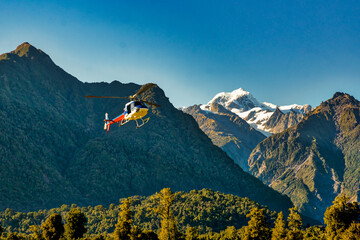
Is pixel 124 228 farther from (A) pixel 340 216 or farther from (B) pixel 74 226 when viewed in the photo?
(A) pixel 340 216

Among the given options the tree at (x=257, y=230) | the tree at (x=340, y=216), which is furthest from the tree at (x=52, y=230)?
the tree at (x=340, y=216)

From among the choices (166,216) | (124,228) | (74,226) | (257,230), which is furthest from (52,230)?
(257,230)

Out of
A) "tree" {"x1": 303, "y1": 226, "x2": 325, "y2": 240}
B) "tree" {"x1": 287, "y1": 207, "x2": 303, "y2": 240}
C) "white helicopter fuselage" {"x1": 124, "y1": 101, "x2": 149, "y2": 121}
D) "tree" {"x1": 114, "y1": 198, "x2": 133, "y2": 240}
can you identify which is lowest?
"tree" {"x1": 303, "y1": 226, "x2": 325, "y2": 240}

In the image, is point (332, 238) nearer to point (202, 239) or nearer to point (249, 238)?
point (249, 238)

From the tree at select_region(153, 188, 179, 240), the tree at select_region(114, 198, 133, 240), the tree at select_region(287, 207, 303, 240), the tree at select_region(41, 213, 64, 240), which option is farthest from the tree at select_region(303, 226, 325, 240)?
the tree at select_region(41, 213, 64, 240)

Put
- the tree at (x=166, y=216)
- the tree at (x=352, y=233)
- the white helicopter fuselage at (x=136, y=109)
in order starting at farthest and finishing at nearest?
the tree at (x=352, y=233) < the tree at (x=166, y=216) < the white helicopter fuselage at (x=136, y=109)

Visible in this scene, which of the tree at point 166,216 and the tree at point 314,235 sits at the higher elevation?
the tree at point 166,216

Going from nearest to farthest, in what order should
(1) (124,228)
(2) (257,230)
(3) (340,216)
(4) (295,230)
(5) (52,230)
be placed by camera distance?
1. (1) (124,228)
2. (4) (295,230)
3. (3) (340,216)
4. (2) (257,230)
5. (5) (52,230)

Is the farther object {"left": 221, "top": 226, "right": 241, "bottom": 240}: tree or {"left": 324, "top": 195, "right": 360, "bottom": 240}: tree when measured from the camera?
{"left": 221, "top": 226, "right": 241, "bottom": 240}: tree

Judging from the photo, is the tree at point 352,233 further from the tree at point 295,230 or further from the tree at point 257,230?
the tree at point 257,230

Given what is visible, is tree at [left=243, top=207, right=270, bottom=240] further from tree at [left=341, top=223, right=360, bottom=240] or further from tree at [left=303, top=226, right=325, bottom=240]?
tree at [left=303, top=226, right=325, bottom=240]

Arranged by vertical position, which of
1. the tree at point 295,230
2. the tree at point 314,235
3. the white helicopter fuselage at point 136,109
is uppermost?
the white helicopter fuselage at point 136,109

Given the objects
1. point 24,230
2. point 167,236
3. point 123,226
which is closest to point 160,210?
point 167,236

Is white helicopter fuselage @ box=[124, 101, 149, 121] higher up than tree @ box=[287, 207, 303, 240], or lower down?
higher up
